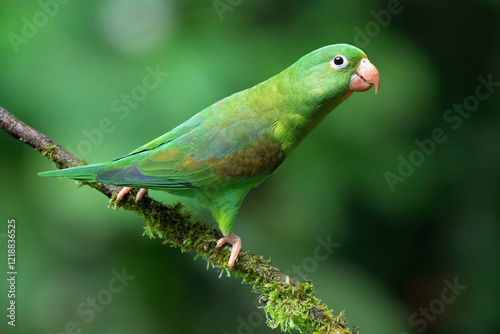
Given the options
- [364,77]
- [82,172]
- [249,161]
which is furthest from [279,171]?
[82,172]

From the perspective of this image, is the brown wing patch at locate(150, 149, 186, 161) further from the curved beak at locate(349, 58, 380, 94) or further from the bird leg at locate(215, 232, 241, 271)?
the curved beak at locate(349, 58, 380, 94)

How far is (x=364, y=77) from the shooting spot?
287 centimetres

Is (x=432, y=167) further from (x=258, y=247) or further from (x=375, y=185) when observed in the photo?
(x=258, y=247)

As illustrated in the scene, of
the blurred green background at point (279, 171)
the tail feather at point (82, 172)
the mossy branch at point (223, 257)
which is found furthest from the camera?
the blurred green background at point (279, 171)

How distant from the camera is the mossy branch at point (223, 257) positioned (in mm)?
2811

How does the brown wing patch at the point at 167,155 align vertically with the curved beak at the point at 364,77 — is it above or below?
below

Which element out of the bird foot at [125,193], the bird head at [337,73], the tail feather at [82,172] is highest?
the bird head at [337,73]

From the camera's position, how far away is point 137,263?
5.02 metres

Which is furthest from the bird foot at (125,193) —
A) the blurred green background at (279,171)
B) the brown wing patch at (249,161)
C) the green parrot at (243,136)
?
the blurred green background at (279,171)

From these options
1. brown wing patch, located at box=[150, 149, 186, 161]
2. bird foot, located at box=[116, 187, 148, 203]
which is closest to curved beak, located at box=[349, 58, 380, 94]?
brown wing patch, located at box=[150, 149, 186, 161]

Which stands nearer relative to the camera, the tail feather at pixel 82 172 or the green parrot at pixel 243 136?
the tail feather at pixel 82 172

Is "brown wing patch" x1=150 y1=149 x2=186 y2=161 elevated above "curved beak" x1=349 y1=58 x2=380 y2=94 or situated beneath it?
situated beneath

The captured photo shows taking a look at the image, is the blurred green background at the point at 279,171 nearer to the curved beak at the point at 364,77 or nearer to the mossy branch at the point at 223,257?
the mossy branch at the point at 223,257

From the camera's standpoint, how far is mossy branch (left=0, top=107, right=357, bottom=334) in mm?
2811
